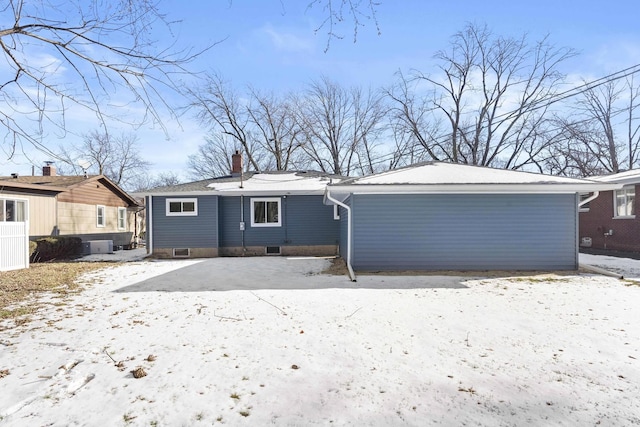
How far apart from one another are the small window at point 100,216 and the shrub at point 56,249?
153 inches

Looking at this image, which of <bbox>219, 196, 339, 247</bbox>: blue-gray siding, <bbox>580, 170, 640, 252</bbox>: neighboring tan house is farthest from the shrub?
<bbox>580, 170, 640, 252</bbox>: neighboring tan house

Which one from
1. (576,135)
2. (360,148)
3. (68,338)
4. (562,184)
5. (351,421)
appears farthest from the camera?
(360,148)

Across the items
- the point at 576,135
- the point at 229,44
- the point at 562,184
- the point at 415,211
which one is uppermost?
the point at 576,135

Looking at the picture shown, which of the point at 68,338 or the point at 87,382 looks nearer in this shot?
the point at 87,382

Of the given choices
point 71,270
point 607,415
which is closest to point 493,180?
point 607,415

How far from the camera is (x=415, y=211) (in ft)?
29.0

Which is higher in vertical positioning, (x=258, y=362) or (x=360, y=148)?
(x=360, y=148)

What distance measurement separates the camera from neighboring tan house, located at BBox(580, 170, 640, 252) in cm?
1215

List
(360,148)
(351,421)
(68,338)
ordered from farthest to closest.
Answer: (360,148) → (68,338) → (351,421)

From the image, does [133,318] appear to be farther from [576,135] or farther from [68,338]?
[576,135]

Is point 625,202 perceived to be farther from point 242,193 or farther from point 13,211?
point 13,211

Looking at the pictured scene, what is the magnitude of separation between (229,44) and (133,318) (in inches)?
156

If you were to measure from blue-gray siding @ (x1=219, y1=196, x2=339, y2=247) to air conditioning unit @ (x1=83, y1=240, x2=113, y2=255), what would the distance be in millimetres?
5677

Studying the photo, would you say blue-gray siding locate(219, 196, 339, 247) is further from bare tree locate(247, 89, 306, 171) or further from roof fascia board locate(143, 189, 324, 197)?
bare tree locate(247, 89, 306, 171)
